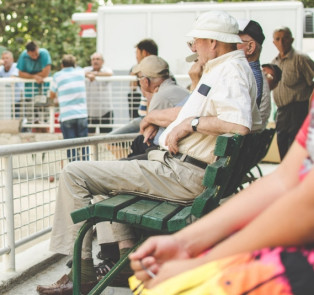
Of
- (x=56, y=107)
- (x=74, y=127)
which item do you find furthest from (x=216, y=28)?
(x=56, y=107)

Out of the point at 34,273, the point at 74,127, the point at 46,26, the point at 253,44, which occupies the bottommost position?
the point at 34,273

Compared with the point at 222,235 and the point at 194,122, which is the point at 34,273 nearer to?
the point at 194,122

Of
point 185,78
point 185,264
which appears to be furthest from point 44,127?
point 185,264

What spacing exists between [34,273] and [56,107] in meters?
6.66

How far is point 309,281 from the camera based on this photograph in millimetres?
1276

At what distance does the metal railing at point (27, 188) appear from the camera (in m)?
3.93

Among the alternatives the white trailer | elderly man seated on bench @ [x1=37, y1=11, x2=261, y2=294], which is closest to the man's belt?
elderly man seated on bench @ [x1=37, y1=11, x2=261, y2=294]

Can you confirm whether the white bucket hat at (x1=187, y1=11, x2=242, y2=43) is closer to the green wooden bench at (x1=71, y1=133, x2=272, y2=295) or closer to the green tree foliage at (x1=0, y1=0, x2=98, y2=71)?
the green wooden bench at (x1=71, y1=133, x2=272, y2=295)

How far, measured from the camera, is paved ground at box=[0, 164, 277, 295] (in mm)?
3848

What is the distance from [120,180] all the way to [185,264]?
1.92 m

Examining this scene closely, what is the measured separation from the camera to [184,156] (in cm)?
338

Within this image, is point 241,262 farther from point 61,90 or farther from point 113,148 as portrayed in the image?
point 61,90

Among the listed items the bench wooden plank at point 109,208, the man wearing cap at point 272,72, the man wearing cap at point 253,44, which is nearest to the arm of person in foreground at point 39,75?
the man wearing cap at point 272,72

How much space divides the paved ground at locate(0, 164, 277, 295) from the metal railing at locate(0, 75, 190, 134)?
5559mm
